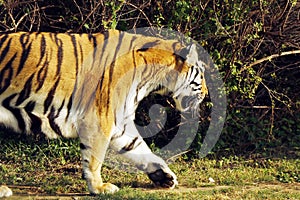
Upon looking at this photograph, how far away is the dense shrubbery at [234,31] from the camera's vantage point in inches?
265

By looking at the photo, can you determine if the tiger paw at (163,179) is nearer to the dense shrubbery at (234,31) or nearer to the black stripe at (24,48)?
the dense shrubbery at (234,31)

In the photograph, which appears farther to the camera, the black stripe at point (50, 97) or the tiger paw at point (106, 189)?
the black stripe at point (50, 97)

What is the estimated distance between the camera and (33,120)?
18.2ft

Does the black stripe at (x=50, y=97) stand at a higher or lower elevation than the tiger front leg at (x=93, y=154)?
higher

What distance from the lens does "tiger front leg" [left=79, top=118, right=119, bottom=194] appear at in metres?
5.36

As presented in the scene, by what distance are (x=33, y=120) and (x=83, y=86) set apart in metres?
0.58

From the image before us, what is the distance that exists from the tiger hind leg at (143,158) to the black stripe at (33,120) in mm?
804

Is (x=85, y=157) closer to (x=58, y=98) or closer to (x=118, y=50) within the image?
(x=58, y=98)

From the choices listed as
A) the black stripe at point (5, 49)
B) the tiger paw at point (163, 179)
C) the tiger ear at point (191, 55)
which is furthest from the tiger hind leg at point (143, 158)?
the black stripe at point (5, 49)

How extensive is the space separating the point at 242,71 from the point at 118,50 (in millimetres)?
1929

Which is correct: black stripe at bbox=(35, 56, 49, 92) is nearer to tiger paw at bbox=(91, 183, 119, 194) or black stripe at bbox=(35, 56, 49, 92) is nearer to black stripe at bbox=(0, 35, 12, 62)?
black stripe at bbox=(0, 35, 12, 62)

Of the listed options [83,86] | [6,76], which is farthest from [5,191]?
[83,86]

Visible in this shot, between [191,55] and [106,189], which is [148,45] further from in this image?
[106,189]

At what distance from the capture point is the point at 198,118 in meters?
7.09
